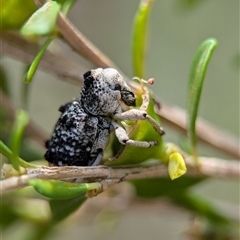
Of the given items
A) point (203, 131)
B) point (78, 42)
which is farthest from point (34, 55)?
point (203, 131)

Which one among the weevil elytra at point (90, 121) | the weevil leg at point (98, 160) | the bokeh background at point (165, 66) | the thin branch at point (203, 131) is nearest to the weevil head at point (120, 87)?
the weevil elytra at point (90, 121)

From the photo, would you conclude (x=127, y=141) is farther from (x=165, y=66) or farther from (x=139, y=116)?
(x=165, y=66)

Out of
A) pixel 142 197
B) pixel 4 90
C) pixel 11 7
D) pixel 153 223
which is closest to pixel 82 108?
pixel 11 7

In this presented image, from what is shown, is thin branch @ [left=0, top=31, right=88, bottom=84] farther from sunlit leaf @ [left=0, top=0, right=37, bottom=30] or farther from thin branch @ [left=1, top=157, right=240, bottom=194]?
thin branch @ [left=1, top=157, right=240, bottom=194]

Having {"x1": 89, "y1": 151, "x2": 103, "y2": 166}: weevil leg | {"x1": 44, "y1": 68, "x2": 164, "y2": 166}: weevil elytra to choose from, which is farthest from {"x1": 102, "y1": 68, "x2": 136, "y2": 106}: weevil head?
{"x1": 89, "y1": 151, "x2": 103, "y2": 166}: weevil leg

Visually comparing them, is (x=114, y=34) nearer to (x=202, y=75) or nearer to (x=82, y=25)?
(x=82, y=25)

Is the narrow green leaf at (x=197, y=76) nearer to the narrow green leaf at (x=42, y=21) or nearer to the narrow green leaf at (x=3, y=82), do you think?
the narrow green leaf at (x=42, y=21)
